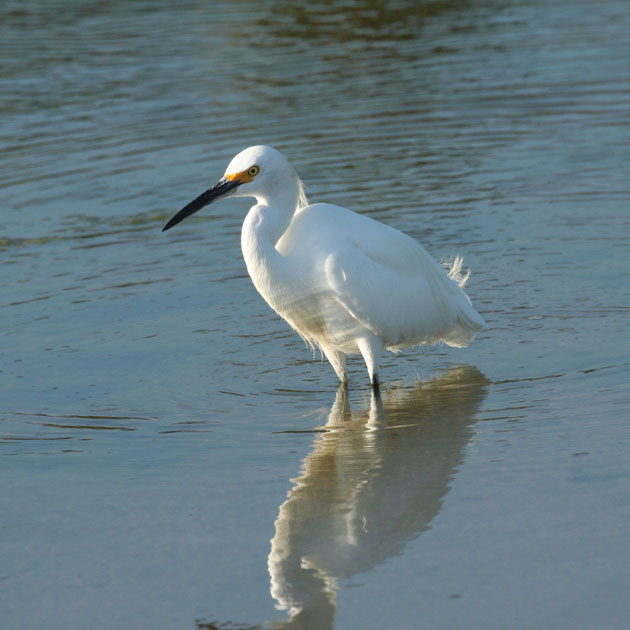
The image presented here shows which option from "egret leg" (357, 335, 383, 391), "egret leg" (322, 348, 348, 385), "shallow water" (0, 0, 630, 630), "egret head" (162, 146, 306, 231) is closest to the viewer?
"shallow water" (0, 0, 630, 630)

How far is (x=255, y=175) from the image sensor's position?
6.39m

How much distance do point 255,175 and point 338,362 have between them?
1.30 meters

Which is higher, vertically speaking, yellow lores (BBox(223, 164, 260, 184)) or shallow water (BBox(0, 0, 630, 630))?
yellow lores (BBox(223, 164, 260, 184))

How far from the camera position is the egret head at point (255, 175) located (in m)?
6.36

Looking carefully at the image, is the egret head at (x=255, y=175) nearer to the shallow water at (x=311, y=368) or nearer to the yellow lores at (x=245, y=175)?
the yellow lores at (x=245, y=175)

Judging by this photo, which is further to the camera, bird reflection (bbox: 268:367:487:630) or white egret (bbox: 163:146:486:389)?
white egret (bbox: 163:146:486:389)

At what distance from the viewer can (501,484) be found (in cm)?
525

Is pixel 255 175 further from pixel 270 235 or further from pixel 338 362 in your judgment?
pixel 338 362

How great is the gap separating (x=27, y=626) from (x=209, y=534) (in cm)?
93

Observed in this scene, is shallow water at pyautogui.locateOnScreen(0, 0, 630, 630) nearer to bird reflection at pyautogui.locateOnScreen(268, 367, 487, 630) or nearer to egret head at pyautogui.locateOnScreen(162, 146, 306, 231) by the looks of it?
bird reflection at pyautogui.locateOnScreen(268, 367, 487, 630)

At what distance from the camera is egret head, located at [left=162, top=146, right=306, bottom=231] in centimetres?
636

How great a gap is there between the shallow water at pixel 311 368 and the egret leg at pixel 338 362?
106mm

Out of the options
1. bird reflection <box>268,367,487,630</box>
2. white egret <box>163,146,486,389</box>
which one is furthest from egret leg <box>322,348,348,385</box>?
bird reflection <box>268,367,487,630</box>

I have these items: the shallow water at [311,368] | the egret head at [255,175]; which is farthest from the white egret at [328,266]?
the shallow water at [311,368]
